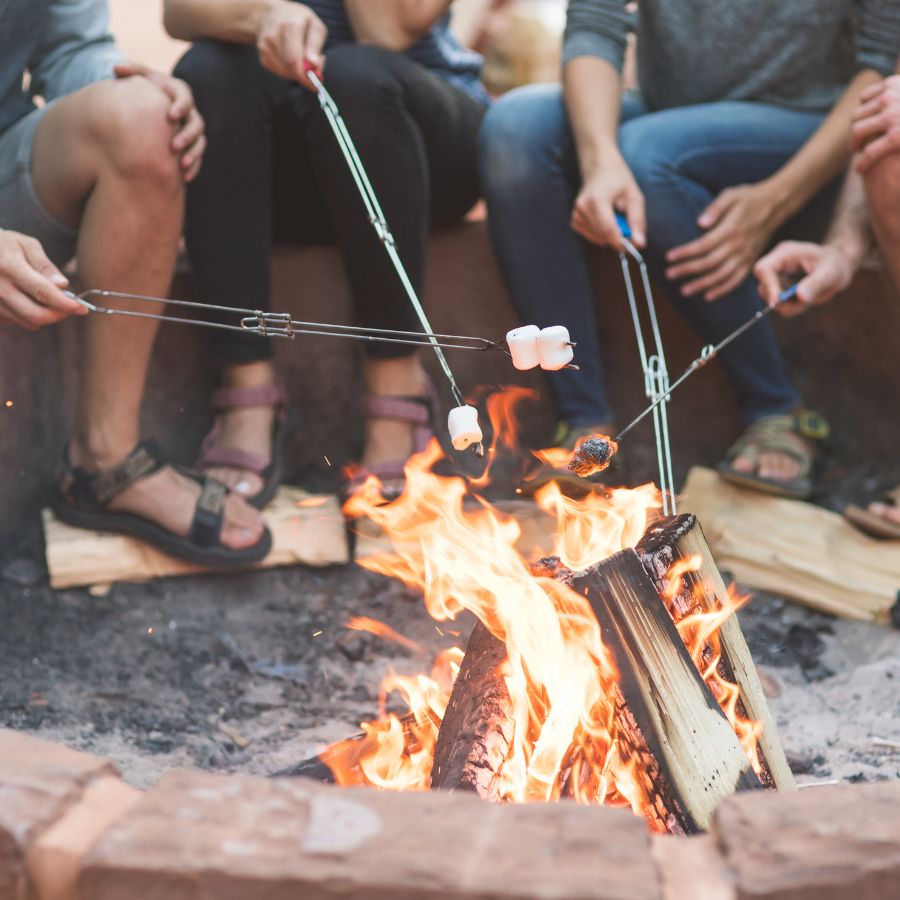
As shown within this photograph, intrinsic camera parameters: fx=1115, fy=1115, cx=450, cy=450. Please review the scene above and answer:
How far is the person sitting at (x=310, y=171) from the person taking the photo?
2.21 metres

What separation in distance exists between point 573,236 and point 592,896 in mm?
1745

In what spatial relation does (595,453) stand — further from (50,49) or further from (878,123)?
(50,49)

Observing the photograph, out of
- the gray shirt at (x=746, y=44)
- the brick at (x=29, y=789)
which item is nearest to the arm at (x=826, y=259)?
the gray shirt at (x=746, y=44)

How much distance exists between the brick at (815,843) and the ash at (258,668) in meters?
0.64

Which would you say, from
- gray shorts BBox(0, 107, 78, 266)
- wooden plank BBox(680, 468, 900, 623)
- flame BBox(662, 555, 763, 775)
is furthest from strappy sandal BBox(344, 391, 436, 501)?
flame BBox(662, 555, 763, 775)

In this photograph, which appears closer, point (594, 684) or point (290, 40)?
point (594, 684)

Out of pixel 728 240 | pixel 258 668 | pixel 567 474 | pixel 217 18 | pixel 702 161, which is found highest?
pixel 217 18

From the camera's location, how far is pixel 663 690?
125 cm

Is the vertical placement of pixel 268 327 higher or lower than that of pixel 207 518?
higher

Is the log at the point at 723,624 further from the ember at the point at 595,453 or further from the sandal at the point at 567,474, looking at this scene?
the sandal at the point at 567,474

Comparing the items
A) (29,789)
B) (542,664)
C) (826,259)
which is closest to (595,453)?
(542,664)

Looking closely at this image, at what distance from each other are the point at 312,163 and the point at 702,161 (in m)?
0.82

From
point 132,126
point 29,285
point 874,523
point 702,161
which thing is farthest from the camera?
point 702,161

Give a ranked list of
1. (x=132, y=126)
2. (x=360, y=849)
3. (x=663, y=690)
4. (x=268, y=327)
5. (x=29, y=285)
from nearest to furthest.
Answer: (x=360, y=849)
(x=663, y=690)
(x=29, y=285)
(x=268, y=327)
(x=132, y=126)
